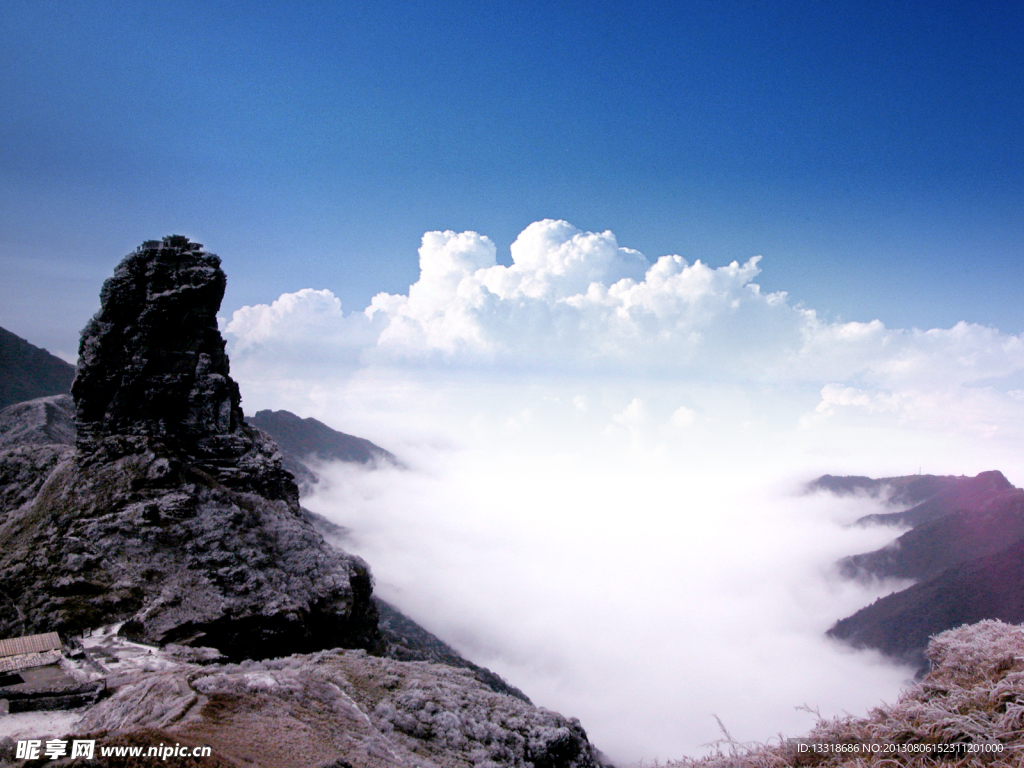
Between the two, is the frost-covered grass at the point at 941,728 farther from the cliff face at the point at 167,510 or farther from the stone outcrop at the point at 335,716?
the cliff face at the point at 167,510

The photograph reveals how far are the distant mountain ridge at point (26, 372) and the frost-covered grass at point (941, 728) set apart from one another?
161057 mm

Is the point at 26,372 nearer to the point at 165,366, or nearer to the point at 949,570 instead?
the point at 165,366

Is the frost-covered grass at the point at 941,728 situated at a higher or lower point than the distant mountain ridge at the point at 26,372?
lower

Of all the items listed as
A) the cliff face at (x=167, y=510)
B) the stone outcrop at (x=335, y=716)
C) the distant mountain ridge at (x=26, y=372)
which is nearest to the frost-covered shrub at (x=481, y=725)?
the stone outcrop at (x=335, y=716)

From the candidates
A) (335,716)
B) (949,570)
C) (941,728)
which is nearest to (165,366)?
(335,716)

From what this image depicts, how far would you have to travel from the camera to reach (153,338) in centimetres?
4084

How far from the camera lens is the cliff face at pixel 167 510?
28.7 m

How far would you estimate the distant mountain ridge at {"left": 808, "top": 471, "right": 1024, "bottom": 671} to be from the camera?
323ft

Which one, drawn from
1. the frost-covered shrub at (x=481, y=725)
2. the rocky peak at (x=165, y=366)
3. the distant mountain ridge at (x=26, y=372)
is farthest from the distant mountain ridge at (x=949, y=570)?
the distant mountain ridge at (x=26, y=372)

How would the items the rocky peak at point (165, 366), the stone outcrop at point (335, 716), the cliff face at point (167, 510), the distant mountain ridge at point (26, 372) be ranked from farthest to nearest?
the distant mountain ridge at point (26, 372), the rocky peak at point (165, 366), the cliff face at point (167, 510), the stone outcrop at point (335, 716)

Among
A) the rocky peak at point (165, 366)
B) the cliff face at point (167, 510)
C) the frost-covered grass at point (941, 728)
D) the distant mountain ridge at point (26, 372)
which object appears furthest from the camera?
the distant mountain ridge at point (26, 372)

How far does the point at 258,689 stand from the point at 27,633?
18.8m

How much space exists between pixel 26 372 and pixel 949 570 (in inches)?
8917

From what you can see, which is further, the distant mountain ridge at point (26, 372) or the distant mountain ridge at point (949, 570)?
the distant mountain ridge at point (26, 372)
